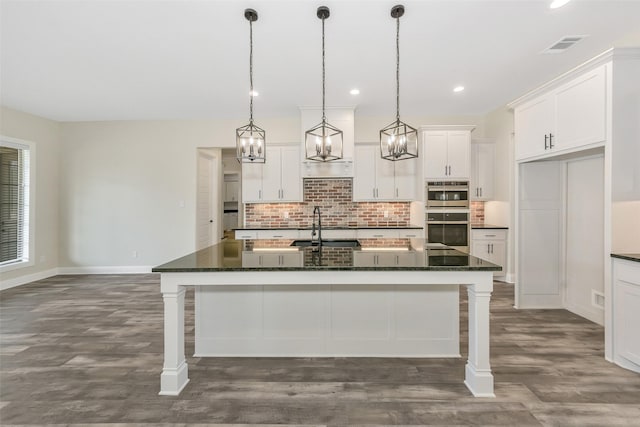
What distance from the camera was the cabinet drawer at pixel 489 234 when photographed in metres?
5.30

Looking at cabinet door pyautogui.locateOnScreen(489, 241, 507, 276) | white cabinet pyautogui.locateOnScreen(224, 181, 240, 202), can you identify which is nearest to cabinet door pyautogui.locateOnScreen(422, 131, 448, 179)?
cabinet door pyautogui.locateOnScreen(489, 241, 507, 276)

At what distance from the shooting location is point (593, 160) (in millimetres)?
3531

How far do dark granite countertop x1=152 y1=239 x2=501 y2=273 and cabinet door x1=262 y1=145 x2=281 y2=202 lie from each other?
2728 mm

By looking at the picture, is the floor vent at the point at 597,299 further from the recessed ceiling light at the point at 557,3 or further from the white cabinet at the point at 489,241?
the recessed ceiling light at the point at 557,3

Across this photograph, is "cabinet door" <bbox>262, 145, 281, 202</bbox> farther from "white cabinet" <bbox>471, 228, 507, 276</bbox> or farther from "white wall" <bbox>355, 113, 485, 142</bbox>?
"white cabinet" <bbox>471, 228, 507, 276</bbox>

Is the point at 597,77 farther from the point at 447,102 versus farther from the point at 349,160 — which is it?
the point at 349,160

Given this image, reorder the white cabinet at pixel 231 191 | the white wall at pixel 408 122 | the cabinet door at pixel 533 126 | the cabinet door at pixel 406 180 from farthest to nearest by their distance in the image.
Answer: the white cabinet at pixel 231 191 < the white wall at pixel 408 122 < the cabinet door at pixel 406 180 < the cabinet door at pixel 533 126

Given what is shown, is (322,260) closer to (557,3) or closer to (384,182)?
(557,3)

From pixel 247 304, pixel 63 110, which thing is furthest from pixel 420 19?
pixel 63 110

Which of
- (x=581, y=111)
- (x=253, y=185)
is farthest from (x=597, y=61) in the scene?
(x=253, y=185)

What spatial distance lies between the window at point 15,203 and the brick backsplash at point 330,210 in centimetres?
360

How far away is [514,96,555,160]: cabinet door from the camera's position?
3.43 meters

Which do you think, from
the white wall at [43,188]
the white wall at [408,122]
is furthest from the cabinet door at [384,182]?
the white wall at [43,188]

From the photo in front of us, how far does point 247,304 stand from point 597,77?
357 centimetres
